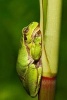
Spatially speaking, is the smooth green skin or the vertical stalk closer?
the vertical stalk

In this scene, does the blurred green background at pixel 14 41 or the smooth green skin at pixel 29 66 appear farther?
the blurred green background at pixel 14 41

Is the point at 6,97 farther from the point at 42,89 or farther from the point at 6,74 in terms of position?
the point at 42,89

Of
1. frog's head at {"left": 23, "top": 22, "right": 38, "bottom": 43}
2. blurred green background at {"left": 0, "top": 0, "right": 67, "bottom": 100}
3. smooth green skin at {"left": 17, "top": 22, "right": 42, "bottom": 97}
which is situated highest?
frog's head at {"left": 23, "top": 22, "right": 38, "bottom": 43}

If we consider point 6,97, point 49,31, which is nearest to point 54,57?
point 49,31

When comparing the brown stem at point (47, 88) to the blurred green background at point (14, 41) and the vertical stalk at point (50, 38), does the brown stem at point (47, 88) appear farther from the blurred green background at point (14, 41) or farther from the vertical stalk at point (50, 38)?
the blurred green background at point (14, 41)

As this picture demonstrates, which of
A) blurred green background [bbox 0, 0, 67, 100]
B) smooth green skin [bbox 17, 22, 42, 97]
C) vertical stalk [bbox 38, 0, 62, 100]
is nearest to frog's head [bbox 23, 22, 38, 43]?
smooth green skin [bbox 17, 22, 42, 97]

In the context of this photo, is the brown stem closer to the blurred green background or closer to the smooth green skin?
the smooth green skin

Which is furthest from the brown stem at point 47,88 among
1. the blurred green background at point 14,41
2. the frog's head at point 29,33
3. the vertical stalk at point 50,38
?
the blurred green background at point 14,41

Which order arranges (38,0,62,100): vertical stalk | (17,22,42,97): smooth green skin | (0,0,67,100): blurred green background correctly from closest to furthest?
(38,0,62,100): vertical stalk < (17,22,42,97): smooth green skin < (0,0,67,100): blurred green background
